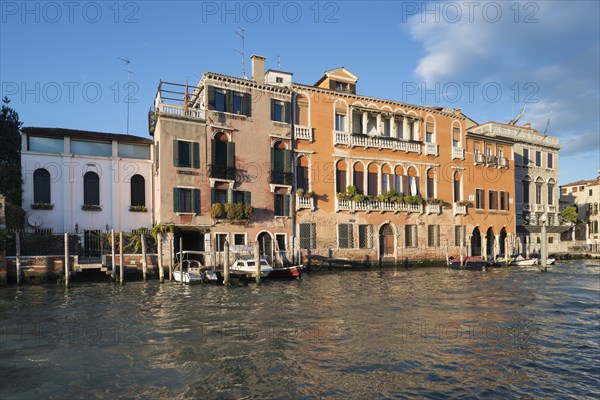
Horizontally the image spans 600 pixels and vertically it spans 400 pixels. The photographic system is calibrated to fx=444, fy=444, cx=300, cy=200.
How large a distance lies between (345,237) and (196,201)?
10.0 metres

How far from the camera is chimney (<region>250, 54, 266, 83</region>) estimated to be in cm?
2772

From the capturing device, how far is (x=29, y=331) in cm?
1142

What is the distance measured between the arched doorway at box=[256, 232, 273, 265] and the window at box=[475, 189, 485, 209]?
18.2 meters

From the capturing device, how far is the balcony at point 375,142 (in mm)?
29281

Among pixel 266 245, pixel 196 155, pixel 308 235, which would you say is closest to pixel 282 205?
pixel 308 235

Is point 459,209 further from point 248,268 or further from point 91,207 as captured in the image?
point 91,207

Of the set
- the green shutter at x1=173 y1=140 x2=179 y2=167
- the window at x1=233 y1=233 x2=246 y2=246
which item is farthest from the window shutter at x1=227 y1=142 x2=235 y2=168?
the window at x1=233 y1=233 x2=246 y2=246

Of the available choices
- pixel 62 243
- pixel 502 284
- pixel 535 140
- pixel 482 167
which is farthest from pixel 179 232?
pixel 535 140

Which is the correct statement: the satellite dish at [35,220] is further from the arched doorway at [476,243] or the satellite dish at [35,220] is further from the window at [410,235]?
the arched doorway at [476,243]

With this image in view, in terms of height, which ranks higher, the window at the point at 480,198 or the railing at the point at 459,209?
the window at the point at 480,198

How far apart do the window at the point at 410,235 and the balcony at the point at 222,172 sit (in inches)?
518

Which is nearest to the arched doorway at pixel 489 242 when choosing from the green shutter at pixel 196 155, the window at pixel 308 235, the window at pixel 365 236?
the window at pixel 365 236

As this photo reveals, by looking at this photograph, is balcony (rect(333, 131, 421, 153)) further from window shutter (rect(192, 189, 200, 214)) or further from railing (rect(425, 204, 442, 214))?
window shutter (rect(192, 189, 200, 214))

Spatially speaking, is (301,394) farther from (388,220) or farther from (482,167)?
(482,167)
